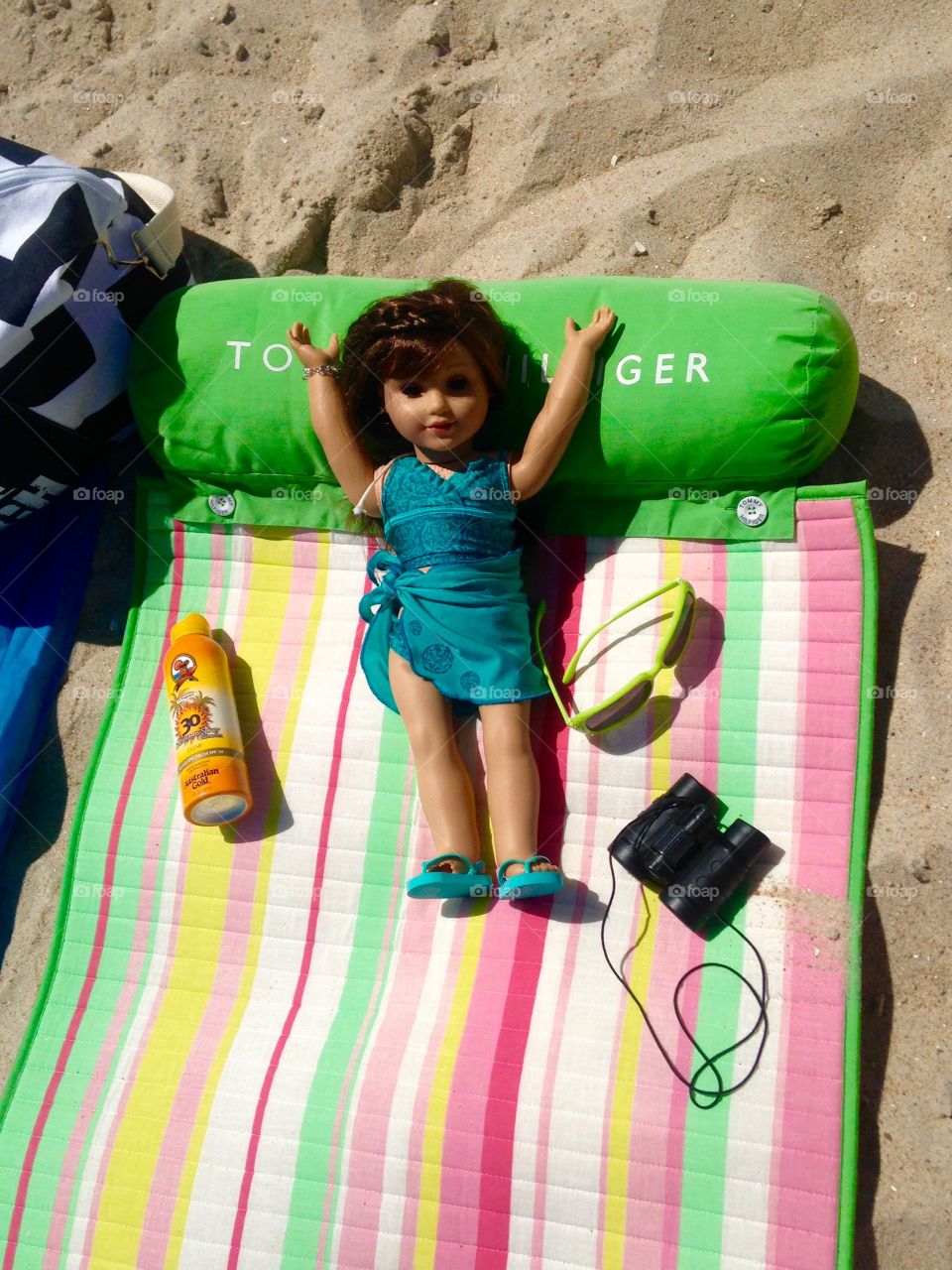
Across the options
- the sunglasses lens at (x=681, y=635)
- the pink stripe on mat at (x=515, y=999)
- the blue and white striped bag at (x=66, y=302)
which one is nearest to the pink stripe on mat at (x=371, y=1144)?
the pink stripe on mat at (x=515, y=999)

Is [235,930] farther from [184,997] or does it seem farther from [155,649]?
[155,649]

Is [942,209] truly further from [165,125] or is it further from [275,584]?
[165,125]

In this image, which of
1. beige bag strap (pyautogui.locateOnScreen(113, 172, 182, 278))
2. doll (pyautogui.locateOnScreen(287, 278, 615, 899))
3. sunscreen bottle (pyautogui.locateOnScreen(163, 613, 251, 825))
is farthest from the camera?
beige bag strap (pyautogui.locateOnScreen(113, 172, 182, 278))

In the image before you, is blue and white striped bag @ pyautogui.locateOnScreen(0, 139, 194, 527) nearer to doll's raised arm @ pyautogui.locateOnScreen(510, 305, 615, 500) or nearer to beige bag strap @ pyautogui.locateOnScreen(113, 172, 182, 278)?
beige bag strap @ pyautogui.locateOnScreen(113, 172, 182, 278)

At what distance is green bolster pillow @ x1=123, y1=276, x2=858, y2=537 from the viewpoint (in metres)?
2.25

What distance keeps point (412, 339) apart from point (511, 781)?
1045 millimetres

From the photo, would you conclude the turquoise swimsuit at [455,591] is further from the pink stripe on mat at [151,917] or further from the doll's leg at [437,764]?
the pink stripe on mat at [151,917]

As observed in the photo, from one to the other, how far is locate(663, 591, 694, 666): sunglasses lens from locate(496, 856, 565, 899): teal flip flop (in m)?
0.57

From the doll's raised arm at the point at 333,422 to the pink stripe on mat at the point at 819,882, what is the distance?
3.59ft

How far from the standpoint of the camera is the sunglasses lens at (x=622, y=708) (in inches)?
90.4

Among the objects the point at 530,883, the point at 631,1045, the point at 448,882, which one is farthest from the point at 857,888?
the point at 448,882

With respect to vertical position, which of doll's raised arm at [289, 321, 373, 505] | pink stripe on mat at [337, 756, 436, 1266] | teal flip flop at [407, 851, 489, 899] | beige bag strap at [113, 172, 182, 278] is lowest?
pink stripe on mat at [337, 756, 436, 1266]

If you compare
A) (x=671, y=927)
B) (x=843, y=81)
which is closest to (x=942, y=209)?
(x=843, y=81)

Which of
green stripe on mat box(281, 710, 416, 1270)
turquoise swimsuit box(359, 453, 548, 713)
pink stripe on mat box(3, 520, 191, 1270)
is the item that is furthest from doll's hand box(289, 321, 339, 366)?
green stripe on mat box(281, 710, 416, 1270)
